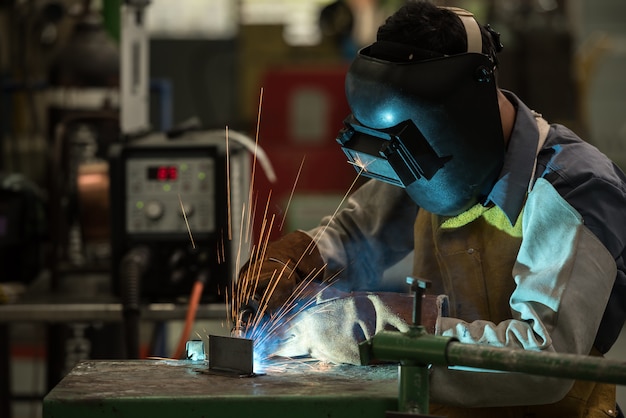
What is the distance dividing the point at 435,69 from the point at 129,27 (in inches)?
76.4

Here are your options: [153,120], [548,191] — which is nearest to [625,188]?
[548,191]

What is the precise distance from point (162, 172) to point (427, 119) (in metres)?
1.62

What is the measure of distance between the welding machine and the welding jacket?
3.28ft

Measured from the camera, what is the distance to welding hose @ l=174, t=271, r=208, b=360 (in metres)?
2.87

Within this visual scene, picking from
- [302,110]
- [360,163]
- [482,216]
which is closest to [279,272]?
[360,163]

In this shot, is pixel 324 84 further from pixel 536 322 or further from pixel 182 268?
pixel 536 322

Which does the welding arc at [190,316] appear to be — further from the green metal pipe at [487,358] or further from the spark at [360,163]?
the green metal pipe at [487,358]

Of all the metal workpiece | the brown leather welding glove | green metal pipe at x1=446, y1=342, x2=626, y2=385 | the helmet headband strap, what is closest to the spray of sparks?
the brown leather welding glove

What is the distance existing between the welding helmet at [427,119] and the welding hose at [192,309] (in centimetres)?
81

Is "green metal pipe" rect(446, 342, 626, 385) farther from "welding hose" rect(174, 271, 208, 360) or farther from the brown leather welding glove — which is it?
"welding hose" rect(174, 271, 208, 360)

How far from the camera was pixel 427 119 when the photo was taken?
2.13 m

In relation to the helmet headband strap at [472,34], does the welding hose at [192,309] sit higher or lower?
lower

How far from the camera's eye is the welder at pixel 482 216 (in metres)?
2.01

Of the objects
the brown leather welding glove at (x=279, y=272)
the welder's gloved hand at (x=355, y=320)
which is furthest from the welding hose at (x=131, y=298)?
the welder's gloved hand at (x=355, y=320)
